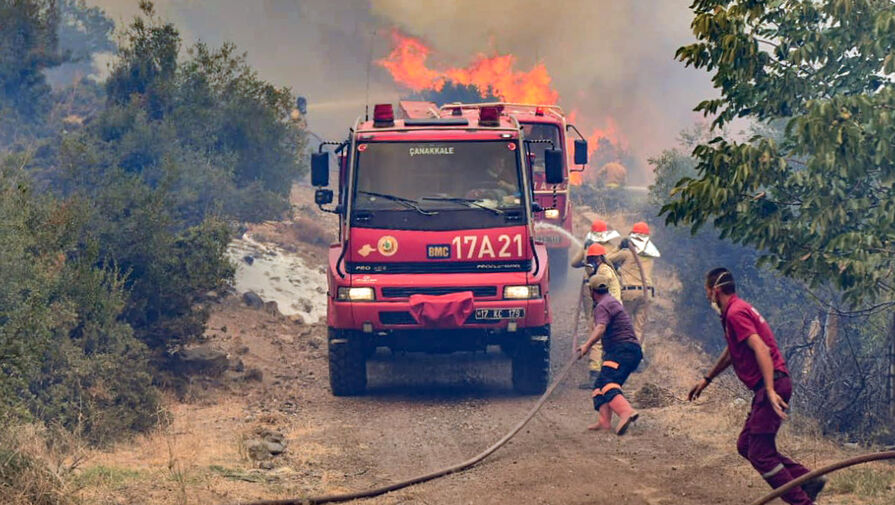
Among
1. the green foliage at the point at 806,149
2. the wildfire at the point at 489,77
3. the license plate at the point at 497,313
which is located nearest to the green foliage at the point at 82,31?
the wildfire at the point at 489,77

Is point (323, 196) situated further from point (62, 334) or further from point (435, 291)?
point (62, 334)

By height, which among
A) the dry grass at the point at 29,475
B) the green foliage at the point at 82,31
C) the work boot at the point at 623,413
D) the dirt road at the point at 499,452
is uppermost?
the green foliage at the point at 82,31

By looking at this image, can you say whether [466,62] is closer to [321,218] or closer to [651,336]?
[321,218]

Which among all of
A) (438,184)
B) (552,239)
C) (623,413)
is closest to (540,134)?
(552,239)

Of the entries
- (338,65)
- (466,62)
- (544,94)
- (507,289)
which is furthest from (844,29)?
(338,65)

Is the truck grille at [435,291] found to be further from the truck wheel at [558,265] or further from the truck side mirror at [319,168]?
the truck wheel at [558,265]

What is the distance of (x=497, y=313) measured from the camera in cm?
1141

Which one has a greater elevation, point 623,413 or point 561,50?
point 561,50

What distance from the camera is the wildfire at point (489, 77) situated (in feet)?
134

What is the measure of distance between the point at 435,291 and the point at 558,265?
10.2 m

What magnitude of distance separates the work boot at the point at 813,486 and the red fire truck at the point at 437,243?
5093mm

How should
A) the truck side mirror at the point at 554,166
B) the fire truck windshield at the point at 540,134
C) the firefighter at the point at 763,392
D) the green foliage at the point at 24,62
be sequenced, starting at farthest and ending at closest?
1. the green foliage at the point at 24,62
2. the fire truck windshield at the point at 540,134
3. the truck side mirror at the point at 554,166
4. the firefighter at the point at 763,392

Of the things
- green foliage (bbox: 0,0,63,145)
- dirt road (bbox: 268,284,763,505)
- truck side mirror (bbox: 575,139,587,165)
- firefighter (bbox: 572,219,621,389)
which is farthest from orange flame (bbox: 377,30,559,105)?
dirt road (bbox: 268,284,763,505)

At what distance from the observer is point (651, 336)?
61.9ft
